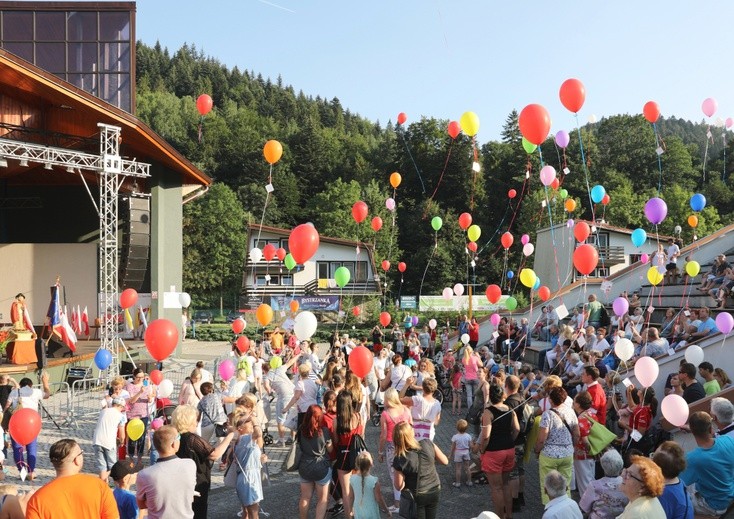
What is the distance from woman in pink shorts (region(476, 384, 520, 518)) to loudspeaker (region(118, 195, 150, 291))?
16.0m

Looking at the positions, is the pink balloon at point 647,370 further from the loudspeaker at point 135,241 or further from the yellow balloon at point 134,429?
the loudspeaker at point 135,241

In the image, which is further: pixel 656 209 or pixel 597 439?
pixel 656 209

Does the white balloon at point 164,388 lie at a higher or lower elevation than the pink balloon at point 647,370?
lower

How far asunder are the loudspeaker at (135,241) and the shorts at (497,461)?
16.0m

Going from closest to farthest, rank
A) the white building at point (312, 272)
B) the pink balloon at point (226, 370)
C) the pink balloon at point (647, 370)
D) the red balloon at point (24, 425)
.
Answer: the red balloon at point (24, 425), the pink balloon at point (647, 370), the pink balloon at point (226, 370), the white building at point (312, 272)

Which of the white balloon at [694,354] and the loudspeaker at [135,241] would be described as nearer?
the white balloon at [694,354]

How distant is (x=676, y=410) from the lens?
224 inches

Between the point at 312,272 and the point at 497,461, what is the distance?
36742 mm

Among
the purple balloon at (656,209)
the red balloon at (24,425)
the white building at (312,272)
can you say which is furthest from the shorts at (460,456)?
the white building at (312,272)

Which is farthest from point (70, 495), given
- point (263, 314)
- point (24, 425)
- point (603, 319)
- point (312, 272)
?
point (312, 272)

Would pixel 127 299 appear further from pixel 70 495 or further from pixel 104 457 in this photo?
pixel 70 495

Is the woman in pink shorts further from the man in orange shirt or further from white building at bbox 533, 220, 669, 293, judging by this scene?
white building at bbox 533, 220, 669, 293

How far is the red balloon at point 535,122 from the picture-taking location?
9.09m

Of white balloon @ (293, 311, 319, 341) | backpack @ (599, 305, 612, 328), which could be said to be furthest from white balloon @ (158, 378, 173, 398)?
backpack @ (599, 305, 612, 328)
